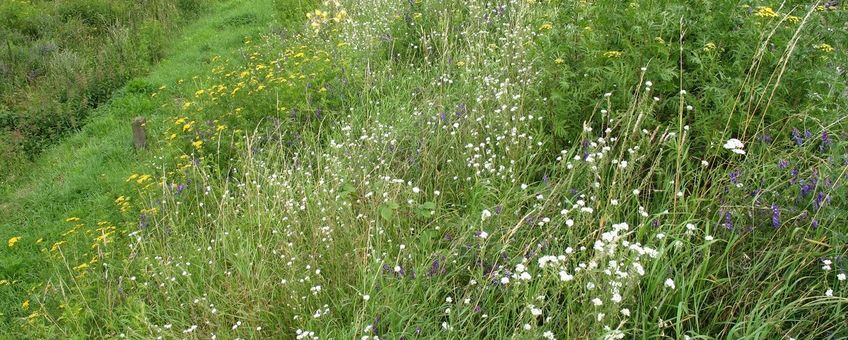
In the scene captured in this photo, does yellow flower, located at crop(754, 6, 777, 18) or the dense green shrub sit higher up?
yellow flower, located at crop(754, 6, 777, 18)

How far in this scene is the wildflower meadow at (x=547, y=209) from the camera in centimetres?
286

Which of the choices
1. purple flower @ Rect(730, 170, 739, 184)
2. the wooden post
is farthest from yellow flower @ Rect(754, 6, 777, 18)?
the wooden post

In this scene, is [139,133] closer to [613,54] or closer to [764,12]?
[613,54]

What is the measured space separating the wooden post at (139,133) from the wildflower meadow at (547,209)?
2.00m

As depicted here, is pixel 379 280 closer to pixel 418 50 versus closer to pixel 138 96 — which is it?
pixel 418 50

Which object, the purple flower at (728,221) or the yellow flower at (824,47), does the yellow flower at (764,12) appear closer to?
the yellow flower at (824,47)

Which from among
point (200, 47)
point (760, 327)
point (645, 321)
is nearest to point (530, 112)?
point (645, 321)

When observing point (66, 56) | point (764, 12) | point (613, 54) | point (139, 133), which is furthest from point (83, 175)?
point (764, 12)

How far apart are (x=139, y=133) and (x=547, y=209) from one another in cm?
607

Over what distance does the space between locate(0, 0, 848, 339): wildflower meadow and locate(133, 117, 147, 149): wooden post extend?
78.6 inches

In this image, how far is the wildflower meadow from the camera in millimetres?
2855

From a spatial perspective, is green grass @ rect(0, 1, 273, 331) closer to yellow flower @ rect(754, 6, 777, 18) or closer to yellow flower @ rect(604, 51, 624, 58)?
yellow flower @ rect(604, 51, 624, 58)

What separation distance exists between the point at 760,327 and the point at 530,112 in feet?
7.34

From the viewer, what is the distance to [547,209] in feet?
11.7
